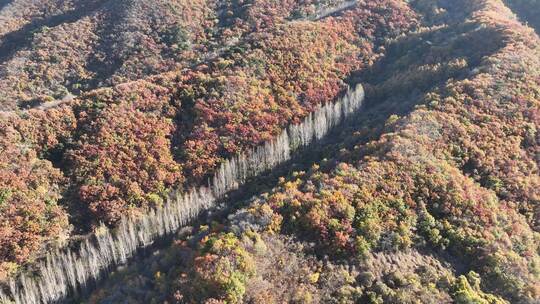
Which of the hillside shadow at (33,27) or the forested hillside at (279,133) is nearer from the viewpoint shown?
the forested hillside at (279,133)

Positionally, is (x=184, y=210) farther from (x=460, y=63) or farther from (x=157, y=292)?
(x=460, y=63)

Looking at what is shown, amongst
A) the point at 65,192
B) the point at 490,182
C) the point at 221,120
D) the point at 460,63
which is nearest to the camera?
the point at 490,182

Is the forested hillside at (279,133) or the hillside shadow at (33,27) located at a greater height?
the hillside shadow at (33,27)

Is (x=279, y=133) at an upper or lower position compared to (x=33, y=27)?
lower

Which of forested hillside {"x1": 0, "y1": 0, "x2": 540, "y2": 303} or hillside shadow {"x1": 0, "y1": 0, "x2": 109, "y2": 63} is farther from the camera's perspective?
hillside shadow {"x1": 0, "y1": 0, "x2": 109, "y2": 63}

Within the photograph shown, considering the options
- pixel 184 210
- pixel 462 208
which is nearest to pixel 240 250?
pixel 184 210

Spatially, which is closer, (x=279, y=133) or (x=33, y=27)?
(x=279, y=133)

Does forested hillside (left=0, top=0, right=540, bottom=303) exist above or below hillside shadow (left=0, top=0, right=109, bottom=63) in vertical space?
below

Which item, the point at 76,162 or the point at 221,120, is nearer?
the point at 76,162
